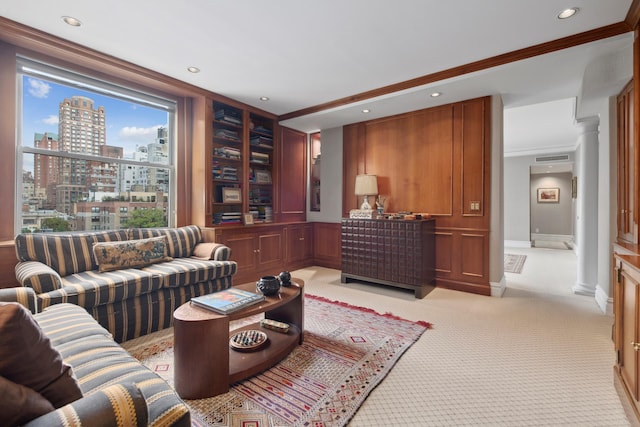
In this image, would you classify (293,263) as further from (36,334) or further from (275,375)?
(36,334)

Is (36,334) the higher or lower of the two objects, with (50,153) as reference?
lower

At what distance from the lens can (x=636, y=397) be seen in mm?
1475

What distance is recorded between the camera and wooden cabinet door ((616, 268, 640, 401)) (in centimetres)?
150

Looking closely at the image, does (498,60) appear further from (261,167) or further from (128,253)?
(128,253)

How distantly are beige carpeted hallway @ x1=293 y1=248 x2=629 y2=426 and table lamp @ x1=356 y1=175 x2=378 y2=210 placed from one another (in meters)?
1.38

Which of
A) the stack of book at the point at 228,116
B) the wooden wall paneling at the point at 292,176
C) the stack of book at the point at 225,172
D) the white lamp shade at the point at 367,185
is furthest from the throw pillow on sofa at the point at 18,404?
the wooden wall paneling at the point at 292,176

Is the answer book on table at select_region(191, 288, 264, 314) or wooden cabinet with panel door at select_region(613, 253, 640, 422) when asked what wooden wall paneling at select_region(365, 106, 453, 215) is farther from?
book on table at select_region(191, 288, 264, 314)

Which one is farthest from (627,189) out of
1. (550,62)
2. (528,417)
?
(528,417)

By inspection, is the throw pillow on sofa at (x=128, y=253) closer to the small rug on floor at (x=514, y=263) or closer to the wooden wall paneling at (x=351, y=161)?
the wooden wall paneling at (x=351, y=161)

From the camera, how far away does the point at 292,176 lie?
5316mm

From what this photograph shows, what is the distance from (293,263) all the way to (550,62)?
4.07 meters

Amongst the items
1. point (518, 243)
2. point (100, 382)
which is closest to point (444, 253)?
point (100, 382)

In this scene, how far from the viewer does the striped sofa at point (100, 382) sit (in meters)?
0.76

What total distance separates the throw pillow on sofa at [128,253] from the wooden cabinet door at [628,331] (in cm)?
356
